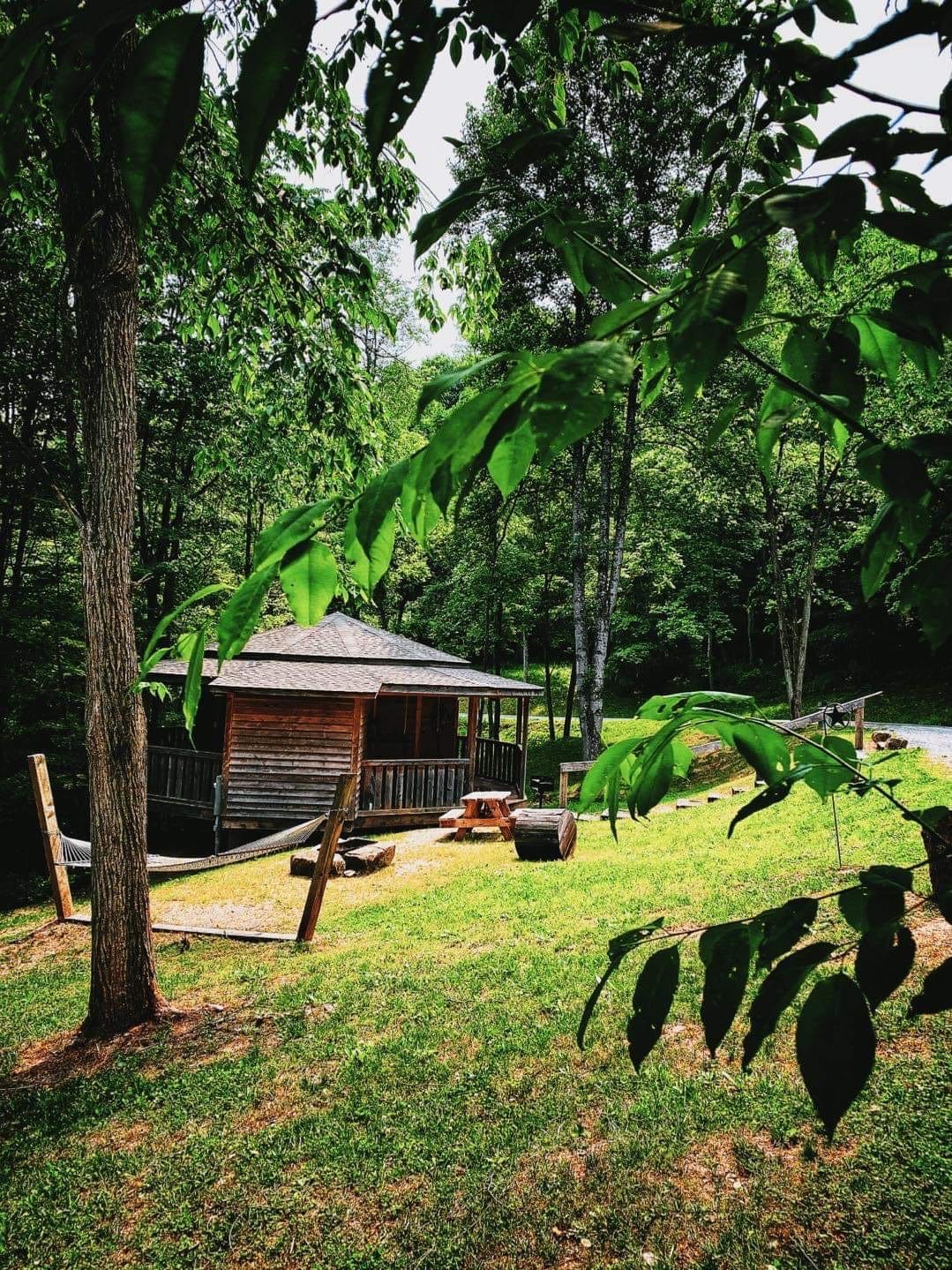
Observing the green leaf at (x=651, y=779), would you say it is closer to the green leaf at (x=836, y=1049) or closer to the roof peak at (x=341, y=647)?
the green leaf at (x=836, y=1049)

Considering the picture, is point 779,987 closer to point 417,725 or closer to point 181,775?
point 181,775

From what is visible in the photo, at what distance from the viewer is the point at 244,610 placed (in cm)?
66

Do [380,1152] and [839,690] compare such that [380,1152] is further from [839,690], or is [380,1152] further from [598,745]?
[839,690]

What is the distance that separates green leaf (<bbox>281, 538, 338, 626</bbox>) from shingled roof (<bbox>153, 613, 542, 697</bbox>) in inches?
474

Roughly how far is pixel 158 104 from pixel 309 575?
1.30 feet

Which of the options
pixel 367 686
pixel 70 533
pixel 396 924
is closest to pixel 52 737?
pixel 70 533

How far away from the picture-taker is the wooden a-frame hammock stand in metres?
6.58

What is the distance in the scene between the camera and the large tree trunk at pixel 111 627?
15.6 feet

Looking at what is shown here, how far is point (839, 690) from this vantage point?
2881 centimetres

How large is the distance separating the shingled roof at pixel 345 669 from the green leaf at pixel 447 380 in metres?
12.1

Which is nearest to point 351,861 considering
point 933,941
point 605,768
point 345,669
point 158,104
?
point 345,669

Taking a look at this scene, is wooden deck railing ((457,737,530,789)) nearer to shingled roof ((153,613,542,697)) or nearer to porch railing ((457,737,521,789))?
porch railing ((457,737,521,789))

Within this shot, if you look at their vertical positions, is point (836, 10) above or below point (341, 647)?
above

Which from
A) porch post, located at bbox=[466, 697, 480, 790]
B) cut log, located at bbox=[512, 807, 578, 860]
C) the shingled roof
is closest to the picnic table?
porch post, located at bbox=[466, 697, 480, 790]
